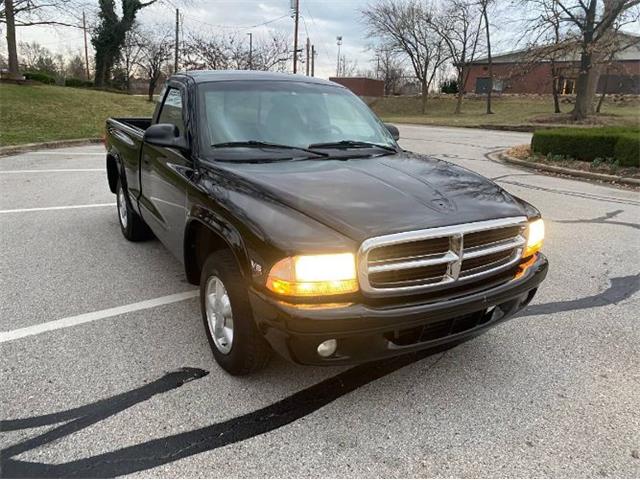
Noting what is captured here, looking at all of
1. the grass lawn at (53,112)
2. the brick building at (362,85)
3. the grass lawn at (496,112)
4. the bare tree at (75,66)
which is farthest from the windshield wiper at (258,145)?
the bare tree at (75,66)

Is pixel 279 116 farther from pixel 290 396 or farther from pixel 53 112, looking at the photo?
pixel 53 112

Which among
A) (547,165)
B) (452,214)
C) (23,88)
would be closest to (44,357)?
(452,214)

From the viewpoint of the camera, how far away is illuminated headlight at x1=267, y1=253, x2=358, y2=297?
2.38 metres

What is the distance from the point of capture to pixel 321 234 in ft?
8.00

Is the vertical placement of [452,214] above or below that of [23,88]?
below

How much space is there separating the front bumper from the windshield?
57.3 inches

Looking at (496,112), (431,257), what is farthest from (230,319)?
(496,112)

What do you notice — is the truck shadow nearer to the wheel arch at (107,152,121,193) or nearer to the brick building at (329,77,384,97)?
the wheel arch at (107,152,121,193)

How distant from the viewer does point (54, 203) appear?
7.35 metres

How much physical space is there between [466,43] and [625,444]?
48.7 metres

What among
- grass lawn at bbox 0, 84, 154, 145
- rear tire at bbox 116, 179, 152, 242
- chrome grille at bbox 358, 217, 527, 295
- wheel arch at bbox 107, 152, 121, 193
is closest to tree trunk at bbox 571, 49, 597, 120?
grass lawn at bbox 0, 84, 154, 145

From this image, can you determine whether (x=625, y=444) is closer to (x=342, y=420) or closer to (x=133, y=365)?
(x=342, y=420)

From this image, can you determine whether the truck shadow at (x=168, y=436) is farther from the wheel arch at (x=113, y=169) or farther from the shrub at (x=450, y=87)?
the shrub at (x=450, y=87)

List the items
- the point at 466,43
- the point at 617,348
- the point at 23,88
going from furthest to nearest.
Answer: the point at 466,43, the point at 23,88, the point at 617,348
